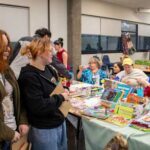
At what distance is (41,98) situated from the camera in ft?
5.21

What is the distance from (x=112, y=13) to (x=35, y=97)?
714cm

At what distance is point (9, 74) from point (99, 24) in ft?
21.7

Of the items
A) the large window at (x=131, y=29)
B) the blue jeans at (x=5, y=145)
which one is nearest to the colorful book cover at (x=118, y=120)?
the blue jeans at (x=5, y=145)

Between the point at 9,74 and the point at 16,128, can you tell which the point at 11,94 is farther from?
the point at 16,128

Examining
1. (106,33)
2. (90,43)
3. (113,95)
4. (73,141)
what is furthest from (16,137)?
(106,33)

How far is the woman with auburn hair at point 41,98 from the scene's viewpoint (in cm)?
159

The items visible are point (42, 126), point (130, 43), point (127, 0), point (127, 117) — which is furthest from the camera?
point (130, 43)

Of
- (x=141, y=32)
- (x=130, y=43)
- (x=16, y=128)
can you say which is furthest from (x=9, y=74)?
(x=141, y=32)

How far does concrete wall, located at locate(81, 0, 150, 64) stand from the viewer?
727 cm

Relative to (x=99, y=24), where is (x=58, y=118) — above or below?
below

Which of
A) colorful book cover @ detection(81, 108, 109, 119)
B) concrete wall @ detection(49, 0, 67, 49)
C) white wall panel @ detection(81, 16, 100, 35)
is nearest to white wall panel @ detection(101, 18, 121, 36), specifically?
white wall panel @ detection(81, 16, 100, 35)

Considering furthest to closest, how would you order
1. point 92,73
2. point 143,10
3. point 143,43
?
point 143,43 < point 143,10 < point 92,73

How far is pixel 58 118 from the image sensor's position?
1.72m

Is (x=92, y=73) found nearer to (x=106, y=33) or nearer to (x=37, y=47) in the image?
(x=37, y=47)
